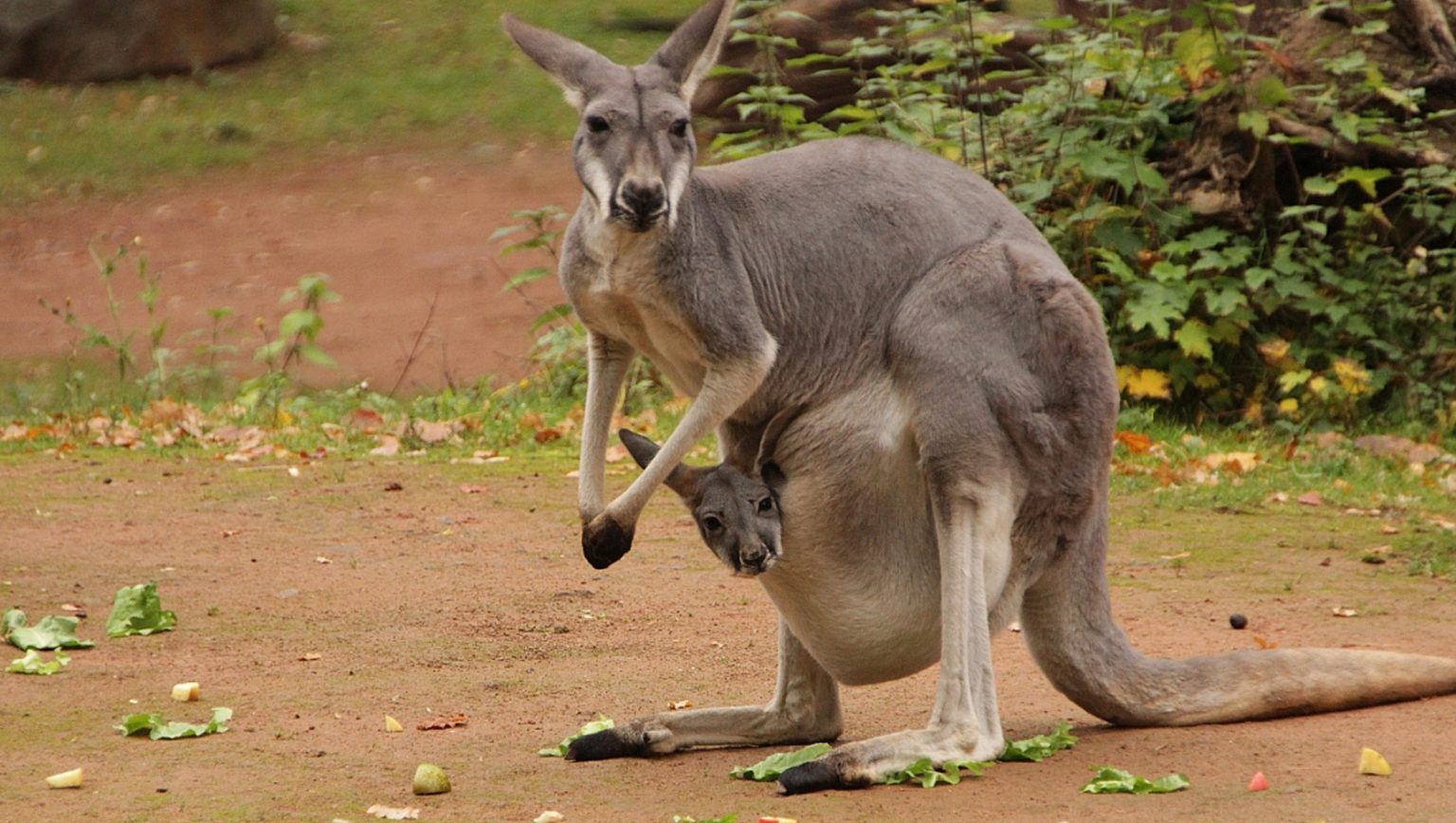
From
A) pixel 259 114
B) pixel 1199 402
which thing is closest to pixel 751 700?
pixel 1199 402

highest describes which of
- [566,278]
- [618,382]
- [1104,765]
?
[566,278]

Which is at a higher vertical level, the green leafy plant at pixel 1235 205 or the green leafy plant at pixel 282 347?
the green leafy plant at pixel 1235 205

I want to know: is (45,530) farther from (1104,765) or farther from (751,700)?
(1104,765)

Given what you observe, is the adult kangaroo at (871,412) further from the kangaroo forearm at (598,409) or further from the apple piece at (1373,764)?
the apple piece at (1373,764)

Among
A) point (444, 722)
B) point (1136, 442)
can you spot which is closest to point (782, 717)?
point (444, 722)

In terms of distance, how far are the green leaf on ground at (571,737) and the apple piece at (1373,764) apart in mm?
1689

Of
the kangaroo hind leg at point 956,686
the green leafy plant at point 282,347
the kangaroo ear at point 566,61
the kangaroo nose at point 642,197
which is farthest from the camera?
the green leafy plant at point 282,347

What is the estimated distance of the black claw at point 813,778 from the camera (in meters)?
3.73

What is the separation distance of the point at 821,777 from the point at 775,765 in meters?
0.23

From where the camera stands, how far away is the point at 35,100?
1677cm

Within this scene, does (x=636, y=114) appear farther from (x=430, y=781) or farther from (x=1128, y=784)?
(x=1128, y=784)

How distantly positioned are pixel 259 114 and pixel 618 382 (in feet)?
43.5

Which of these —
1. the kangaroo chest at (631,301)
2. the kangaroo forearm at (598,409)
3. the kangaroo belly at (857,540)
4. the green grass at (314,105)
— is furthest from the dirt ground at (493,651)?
the green grass at (314,105)

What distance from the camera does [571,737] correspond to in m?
4.28
